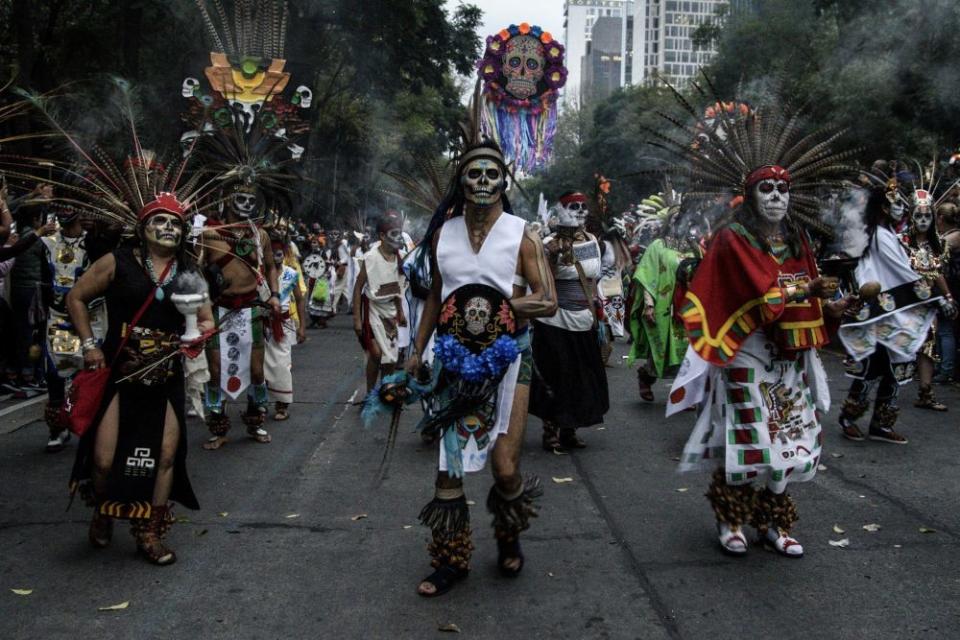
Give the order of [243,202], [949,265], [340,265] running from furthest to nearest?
[340,265] → [949,265] → [243,202]

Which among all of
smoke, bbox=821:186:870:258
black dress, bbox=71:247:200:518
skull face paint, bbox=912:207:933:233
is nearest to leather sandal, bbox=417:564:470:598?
black dress, bbox=71:247:200:518

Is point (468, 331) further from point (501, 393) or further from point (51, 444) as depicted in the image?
point (51, 444)

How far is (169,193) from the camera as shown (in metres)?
5.34

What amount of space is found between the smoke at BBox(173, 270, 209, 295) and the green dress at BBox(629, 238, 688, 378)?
17.6ft

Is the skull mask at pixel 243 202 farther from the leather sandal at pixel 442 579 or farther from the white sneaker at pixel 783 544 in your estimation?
the white sneaker at pixel 783 544

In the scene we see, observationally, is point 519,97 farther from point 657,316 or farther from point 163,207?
point 163,207

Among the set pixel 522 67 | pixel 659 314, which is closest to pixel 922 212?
pixel 659 314

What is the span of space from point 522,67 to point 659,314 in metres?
7.08

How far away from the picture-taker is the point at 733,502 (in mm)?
5055

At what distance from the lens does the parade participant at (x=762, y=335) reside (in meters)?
4.99

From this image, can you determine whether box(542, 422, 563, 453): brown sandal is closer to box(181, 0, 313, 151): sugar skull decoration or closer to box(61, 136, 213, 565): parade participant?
box(61, 136, 213, 565): parade participant

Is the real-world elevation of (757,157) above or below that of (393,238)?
above

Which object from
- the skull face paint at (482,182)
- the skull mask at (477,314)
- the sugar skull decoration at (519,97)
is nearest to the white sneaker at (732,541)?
the skull mask at (477,314)

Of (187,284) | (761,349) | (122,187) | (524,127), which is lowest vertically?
(761,349)
